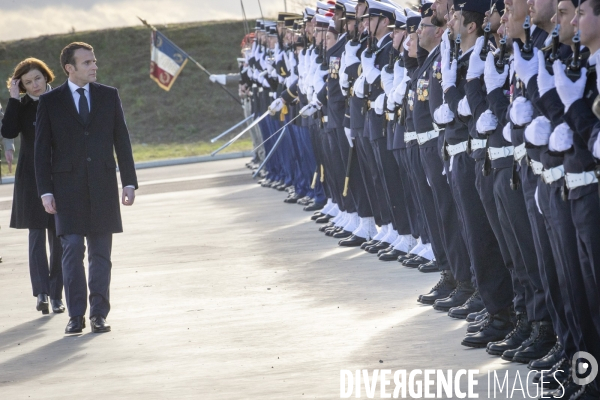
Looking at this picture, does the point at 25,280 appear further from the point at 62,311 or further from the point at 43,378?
the point at 43,378

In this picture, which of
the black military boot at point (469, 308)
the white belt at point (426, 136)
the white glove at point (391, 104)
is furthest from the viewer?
the white glove at point (391, 104)

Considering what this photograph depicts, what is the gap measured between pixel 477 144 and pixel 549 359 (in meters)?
1.40

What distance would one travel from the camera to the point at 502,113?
6.25 m

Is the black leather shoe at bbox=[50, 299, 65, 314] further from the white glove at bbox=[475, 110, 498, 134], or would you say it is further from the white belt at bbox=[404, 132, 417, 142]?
the white glove at bbox=[475, 110, 498, 134]

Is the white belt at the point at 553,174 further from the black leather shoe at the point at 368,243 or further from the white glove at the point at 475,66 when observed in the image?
the black leather shoe at the point at 368,243

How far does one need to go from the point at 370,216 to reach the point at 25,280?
3175 millimetres

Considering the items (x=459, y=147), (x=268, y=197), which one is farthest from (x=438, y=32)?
(x=268, y=197)

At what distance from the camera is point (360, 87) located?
1068 cm

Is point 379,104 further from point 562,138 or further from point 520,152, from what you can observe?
point 562,138

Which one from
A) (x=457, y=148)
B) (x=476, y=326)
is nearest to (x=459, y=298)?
(x=476, y=326)

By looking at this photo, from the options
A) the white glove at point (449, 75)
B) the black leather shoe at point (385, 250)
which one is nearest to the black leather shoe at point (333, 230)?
the black leather shoe at point (385, 250)

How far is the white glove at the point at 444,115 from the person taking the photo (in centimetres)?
720

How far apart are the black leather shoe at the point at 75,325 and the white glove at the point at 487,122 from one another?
3.08 metres

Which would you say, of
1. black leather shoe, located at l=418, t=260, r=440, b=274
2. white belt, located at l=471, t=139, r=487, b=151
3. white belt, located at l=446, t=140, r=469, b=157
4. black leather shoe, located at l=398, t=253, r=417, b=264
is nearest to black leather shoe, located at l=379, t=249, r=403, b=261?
black leather shoe, located at l=398, t=253, r=417, b=264
